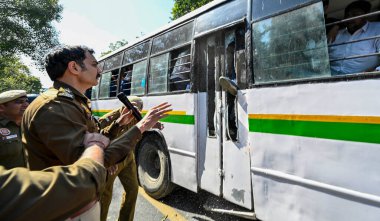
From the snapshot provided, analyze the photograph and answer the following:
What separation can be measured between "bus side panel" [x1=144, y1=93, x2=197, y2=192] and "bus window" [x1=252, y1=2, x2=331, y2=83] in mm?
1386

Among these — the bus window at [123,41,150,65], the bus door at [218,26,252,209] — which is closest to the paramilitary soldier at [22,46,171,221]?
the bus door at [218,26,252,209]

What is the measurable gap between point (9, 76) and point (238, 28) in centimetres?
5688

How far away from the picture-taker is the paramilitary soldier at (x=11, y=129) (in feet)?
11.4

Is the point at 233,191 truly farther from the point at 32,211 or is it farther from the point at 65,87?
the point at 32,211

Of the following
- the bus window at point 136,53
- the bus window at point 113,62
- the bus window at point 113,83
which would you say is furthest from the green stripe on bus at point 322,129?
the bus window at point 113,83

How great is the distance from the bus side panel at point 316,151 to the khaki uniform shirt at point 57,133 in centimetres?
161

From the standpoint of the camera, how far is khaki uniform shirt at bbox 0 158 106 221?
2.72ft

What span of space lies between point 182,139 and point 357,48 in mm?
2704

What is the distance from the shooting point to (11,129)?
369 cm

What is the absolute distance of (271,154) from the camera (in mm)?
3012

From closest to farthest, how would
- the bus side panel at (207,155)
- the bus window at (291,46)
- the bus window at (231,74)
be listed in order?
the bus window at (291,46), the bus window at (231,74), the bus side panel at (207,155)

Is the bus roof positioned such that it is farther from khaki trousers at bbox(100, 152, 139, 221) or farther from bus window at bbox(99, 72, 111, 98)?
khaki trousers at bbox(100, 152, 139, 221)

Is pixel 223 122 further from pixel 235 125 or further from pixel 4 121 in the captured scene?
pixel 4 121

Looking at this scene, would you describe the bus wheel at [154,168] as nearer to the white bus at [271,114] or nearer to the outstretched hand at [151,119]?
the white bus at [271,114]
